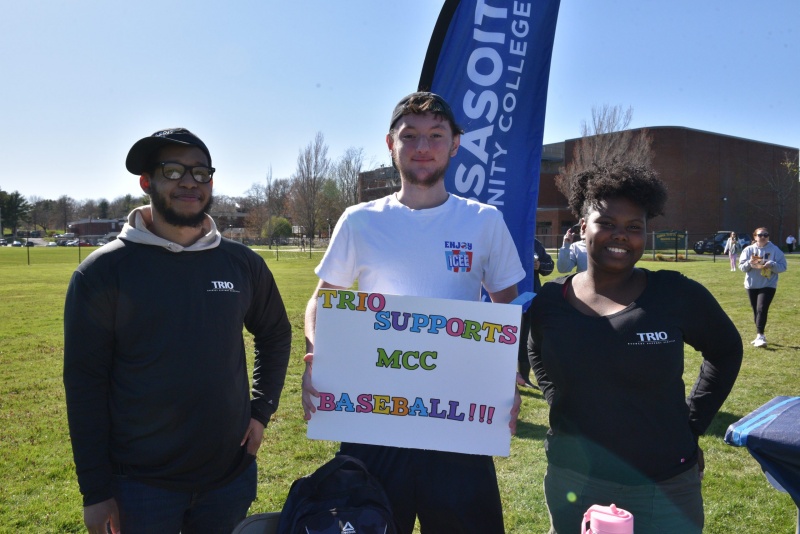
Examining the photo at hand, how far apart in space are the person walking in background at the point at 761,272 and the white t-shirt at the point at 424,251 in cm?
974

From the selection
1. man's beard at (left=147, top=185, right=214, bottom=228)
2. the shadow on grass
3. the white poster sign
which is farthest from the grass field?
man's beard at (left=147, top=185, right=214, bottom=228)

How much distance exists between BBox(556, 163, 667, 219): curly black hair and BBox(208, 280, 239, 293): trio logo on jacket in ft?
5.51

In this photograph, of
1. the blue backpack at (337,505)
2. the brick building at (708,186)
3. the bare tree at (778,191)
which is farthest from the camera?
the bare tree at (778,191)

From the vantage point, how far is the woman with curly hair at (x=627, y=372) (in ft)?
7.30

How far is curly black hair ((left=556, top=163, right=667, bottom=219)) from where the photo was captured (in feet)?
7.82

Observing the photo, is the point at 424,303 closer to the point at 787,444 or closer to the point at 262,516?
the point at 262,516

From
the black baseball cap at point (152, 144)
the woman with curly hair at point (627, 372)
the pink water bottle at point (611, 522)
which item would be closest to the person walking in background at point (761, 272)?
the woman with curly hair at point (627, 372)

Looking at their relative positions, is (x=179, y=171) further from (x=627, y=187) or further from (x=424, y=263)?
(x=627, y=187)

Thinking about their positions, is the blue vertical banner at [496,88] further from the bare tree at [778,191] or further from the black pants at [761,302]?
the bare tree at [778,191]

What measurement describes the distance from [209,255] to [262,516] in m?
1.18

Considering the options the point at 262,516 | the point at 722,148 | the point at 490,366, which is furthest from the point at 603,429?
the point at 722,148

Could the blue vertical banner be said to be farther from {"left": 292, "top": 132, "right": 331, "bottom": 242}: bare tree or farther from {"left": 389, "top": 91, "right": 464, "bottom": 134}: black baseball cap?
{"left": 292, "top": 132, "right": 331, "bottom": 242}: bare tree

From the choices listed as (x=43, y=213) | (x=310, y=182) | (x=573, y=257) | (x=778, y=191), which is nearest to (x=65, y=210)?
(x=43, y=213)

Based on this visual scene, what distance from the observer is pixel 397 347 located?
245 cm
